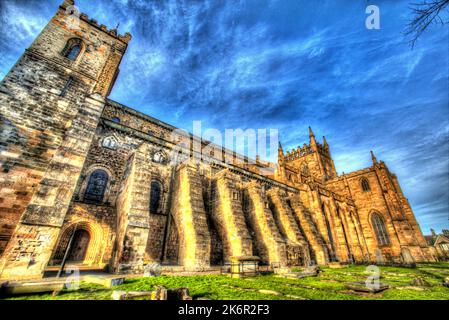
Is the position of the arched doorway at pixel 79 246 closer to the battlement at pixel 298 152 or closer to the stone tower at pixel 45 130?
the stone tower at pixel 45 130

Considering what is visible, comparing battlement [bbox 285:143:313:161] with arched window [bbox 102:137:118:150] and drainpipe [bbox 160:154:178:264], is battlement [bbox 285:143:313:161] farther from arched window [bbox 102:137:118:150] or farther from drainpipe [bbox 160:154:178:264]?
arched window [bbox 102:137:118:150]

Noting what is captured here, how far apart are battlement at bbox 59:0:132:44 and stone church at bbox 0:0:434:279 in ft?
0.28

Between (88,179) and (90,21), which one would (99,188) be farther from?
(90,21)

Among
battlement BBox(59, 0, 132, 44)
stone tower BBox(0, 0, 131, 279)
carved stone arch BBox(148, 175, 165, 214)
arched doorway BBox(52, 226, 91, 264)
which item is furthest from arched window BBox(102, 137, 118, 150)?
battlement BBox(59, 0, 132, 44)

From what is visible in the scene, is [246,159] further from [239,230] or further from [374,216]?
[374,216]

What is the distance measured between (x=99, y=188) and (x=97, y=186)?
0.17 meters

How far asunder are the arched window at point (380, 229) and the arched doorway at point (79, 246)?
114 feet

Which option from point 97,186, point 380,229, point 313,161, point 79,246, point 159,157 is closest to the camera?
point 79,246

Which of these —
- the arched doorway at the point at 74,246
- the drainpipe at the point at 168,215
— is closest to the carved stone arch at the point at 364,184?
the drainpipe at the point at 168,215

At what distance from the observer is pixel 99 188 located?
11.8 meters

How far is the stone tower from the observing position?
7.19 m

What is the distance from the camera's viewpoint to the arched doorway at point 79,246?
32.8 ft

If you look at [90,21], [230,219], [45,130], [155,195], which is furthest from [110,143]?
[90,21]

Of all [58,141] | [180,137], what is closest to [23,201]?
[58,141]
